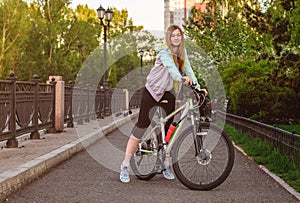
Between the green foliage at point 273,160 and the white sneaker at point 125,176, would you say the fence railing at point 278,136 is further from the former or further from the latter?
the white sneaker at point 125,176

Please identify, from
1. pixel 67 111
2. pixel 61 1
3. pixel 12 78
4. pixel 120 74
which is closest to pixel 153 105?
pixel 12 78

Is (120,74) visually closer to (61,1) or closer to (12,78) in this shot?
(61,1)

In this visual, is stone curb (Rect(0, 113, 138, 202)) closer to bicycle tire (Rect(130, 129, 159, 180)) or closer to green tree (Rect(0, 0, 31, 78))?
bicycle tire (Rect(130, 129, 159, 180))

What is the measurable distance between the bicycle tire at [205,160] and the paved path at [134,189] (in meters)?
0.13

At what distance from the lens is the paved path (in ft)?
22.6

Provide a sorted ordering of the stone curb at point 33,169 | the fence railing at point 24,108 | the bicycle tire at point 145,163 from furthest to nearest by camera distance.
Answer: the fence railing at point 24,108
the bicycle tire at point 145,163
the stone curb at point 33,169

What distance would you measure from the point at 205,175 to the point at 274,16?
11520 mm

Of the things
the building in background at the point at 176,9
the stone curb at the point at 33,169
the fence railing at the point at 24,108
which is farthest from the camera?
the building in background at the point at 176,9

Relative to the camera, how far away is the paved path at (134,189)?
22.6 ft

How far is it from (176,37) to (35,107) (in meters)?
6.41

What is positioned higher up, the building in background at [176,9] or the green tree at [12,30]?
the building in background at [176,9]

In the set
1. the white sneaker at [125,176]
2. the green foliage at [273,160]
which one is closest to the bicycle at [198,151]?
the white sneaker at [125,176]

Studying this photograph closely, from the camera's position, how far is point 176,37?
7.70 metres

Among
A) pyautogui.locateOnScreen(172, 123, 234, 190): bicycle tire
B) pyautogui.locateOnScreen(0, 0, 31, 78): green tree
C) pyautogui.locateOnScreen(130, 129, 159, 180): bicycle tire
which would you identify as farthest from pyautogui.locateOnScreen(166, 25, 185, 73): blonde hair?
pyautogui.locateOnScreen(0, 0, 31, 78): green tree
